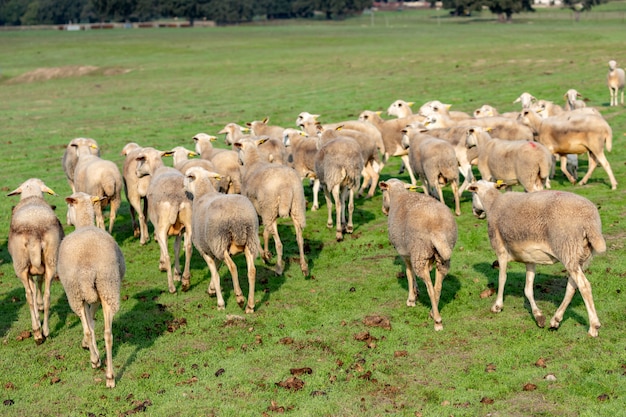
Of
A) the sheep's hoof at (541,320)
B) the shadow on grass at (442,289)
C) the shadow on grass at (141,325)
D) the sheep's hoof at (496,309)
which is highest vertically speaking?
the sheep's hoof at (541,320)

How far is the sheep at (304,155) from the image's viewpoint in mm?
17891

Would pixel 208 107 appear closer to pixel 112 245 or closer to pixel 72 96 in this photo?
pixel 72 96

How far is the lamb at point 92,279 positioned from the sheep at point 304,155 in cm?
834

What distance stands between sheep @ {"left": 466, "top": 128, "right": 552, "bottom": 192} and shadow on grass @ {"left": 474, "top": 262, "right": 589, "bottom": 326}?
10.5 feet

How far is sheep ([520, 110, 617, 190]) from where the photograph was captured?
18219 mm

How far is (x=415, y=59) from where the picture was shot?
5075 centimetres

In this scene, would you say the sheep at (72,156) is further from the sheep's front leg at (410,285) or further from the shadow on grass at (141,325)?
the sheep's front leg at (410,285)

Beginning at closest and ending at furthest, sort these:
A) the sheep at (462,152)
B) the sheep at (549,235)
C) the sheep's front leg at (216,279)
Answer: the sheep at (549,235)
the sheep's front leg at (216,279)
the sheep at (462,152)

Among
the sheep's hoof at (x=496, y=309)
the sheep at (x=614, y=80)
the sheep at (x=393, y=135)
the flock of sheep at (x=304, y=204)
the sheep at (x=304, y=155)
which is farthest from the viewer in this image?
the sheep at (x=614, y=80)

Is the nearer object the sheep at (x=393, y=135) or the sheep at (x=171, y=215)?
the sheep at (x=171, y=215)

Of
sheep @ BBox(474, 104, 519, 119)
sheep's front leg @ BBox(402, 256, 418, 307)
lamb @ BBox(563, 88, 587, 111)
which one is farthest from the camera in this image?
lamb @ BBox(563, 88, 587, 111)

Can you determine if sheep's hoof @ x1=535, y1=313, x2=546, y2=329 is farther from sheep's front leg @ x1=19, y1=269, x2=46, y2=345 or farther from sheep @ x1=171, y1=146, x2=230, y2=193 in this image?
sheep's front leg @ x1=19, y1=269, x2=46, y2=345

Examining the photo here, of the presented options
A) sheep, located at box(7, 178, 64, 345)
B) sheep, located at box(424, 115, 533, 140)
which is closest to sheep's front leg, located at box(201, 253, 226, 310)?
sheep, located at box(7, 178, 64, 345)

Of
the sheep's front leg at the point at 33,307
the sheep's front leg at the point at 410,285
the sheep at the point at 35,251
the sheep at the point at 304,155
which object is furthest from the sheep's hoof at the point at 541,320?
the sheep at the point at 304,155
